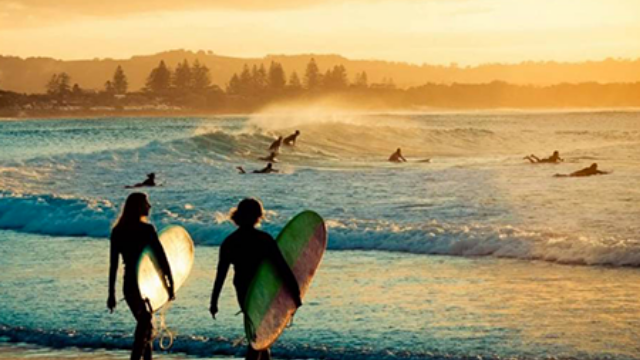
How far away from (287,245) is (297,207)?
16.2 meters

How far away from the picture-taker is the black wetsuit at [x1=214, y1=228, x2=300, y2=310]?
7199mm

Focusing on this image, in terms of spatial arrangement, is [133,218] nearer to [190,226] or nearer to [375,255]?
[375,255]

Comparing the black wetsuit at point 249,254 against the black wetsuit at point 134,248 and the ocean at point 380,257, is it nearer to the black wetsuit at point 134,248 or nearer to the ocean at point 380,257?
the black wetsuit at point 134,248

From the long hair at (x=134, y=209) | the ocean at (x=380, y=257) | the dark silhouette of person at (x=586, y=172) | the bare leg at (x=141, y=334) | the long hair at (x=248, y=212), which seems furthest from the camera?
the dark silhouette of person at (x=586, y=172)

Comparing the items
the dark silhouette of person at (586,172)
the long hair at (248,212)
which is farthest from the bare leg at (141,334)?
the dark silhouette of person at (586,172)

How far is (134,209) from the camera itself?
779 centimetres

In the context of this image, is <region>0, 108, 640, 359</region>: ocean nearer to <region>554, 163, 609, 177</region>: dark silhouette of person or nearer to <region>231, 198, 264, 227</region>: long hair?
<region>554, 163, 609, 177</region>: dark silhouette of person

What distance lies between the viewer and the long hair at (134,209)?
7793mm

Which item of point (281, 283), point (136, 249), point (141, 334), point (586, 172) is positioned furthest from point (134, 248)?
point (586, 172)

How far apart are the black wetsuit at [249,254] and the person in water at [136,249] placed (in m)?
A: 0.81

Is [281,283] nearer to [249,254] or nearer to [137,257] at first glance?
[249,254]

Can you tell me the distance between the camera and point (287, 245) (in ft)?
25.3

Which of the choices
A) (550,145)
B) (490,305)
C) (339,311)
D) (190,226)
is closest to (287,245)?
(339,311)

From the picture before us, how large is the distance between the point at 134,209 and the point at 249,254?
1083 millimetres
